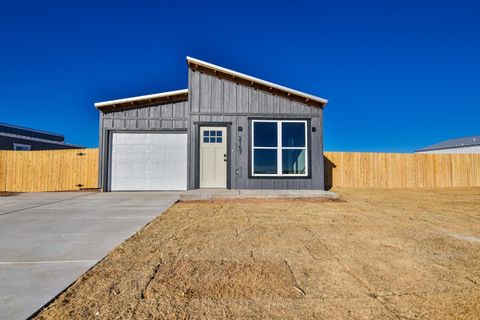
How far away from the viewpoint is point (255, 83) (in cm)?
839

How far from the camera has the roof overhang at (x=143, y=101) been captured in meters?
8.49

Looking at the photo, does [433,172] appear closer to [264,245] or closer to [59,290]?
[264,245]

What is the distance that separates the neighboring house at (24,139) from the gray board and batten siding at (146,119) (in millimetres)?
13026

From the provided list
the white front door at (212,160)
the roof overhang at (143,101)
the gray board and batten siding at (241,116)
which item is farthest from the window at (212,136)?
the roof overhang at (143,101)

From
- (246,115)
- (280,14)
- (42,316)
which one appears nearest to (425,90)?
(280,14)

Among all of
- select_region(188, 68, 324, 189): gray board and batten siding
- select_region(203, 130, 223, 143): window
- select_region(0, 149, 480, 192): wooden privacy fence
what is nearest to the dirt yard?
select_region(188, 68, 324, 189): gray board and batten siding

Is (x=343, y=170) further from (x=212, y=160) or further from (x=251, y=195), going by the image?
(x=212, y=160)

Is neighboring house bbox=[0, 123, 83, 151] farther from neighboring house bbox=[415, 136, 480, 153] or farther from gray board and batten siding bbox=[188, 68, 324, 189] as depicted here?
neighboring house bbox=[415, 136, 480, 153]

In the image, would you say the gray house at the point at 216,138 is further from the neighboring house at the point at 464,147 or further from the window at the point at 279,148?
the neighboring house at the point at 464,147

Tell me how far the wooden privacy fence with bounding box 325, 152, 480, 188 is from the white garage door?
21.7 feet

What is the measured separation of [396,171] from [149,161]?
10.9 m

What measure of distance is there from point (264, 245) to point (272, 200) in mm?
4043

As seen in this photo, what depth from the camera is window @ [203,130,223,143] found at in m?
8.45

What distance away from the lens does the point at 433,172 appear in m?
11.7
